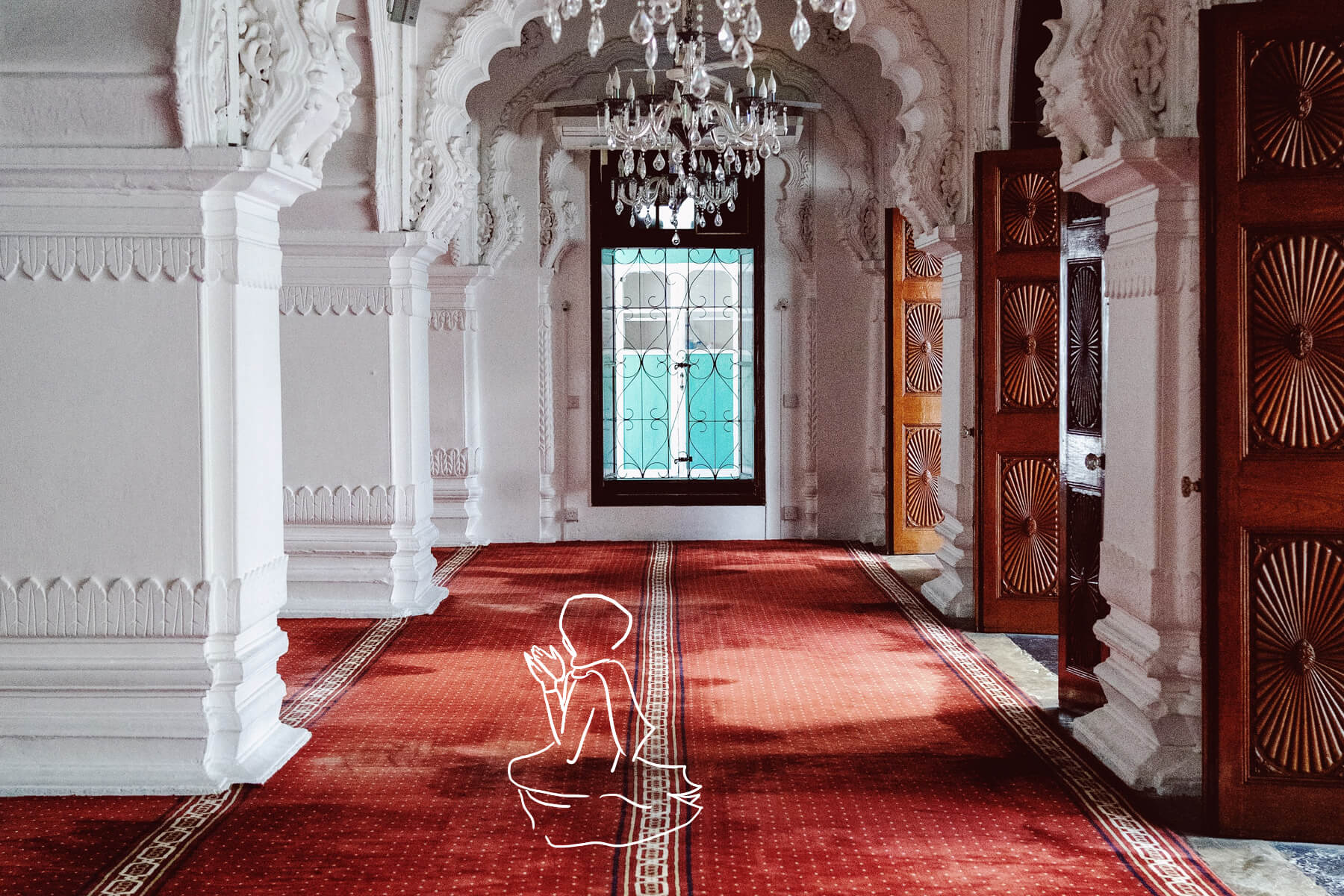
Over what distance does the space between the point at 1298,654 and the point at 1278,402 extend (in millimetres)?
702

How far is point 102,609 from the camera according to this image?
415 cm

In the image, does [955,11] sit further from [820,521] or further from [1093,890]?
[1093,890]

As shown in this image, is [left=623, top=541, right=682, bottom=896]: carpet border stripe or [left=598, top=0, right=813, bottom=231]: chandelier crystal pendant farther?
[left=598, top=0, right=813, bottom=231]: chandelier crystal pendant

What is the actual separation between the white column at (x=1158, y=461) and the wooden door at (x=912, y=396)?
16.2 feet

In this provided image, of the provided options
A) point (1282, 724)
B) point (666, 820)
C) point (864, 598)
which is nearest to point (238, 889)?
point (666, 820)

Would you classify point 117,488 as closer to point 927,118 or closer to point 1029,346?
point 1029,346

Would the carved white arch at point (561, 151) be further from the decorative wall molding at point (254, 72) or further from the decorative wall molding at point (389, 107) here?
the decorative wall molding at point (254, 72)

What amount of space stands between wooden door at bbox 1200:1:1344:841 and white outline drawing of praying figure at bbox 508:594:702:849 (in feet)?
5.40

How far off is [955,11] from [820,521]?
4.47 metres

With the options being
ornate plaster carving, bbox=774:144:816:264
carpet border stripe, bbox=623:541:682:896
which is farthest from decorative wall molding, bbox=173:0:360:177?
ornate plaster carving, bbox=774:144:816:264

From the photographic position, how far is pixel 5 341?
4.12 metres

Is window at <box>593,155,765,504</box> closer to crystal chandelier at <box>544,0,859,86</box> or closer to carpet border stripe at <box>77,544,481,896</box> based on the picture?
carpet border stripe at <box>77,544,481,896</box>

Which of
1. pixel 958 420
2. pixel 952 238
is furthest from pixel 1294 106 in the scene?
pixel 958 420

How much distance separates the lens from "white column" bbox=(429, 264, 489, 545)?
10.2 meters
